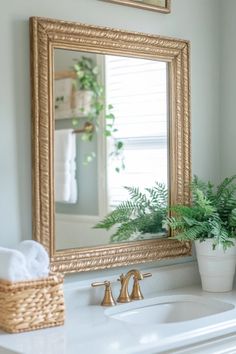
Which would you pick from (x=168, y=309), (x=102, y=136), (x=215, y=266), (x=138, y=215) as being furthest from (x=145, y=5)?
(x=168, y=309)

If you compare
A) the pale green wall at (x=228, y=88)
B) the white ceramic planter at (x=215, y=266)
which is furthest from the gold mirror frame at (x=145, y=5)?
the white ceramic planter at (x=215, y=266)

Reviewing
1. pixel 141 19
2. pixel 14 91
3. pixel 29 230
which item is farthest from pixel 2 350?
pixel 141 19

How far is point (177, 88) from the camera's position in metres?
2.60

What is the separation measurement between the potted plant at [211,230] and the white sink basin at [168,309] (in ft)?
0.45

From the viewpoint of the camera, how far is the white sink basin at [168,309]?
2.29 metres

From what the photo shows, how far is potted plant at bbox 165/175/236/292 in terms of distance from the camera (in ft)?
8.03

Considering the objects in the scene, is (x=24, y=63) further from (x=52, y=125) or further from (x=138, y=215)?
(x=138, y=215)

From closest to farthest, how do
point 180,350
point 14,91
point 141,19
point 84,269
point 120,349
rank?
1. point 120,349
2. point 180,350
3. point 14,91
4. point 84,269
5. point 141,19

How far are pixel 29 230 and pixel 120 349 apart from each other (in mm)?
584

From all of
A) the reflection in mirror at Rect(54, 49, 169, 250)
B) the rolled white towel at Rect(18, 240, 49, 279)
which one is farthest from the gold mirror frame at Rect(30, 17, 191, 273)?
the rolled white towel at Rect(18, 240, 49, 279)

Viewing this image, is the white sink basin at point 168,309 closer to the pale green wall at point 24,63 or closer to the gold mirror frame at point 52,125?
the gold mirror frame at point 52,125

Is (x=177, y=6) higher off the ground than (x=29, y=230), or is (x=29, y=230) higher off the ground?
(x=177, y=6)

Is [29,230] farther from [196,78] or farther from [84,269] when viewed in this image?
[196,78]

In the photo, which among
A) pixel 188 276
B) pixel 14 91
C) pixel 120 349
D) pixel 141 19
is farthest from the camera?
pixel 188 276
